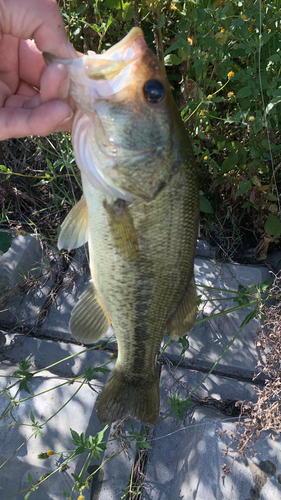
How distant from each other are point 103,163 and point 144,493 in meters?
2.01

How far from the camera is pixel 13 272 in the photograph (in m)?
2.94

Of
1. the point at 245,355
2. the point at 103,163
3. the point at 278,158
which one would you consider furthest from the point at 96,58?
the point at 245,355

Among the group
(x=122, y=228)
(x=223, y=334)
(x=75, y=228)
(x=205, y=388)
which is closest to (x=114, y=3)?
(x=75, y=228)

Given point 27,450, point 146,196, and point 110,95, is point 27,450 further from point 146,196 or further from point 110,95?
point 110,95

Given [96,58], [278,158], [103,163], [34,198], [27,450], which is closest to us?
[96,58]

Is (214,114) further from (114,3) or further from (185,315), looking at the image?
(185,315)

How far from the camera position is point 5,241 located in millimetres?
2824

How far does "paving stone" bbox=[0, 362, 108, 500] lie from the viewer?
2.16 metres

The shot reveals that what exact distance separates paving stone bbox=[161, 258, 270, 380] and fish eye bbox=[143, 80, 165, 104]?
1498 mm

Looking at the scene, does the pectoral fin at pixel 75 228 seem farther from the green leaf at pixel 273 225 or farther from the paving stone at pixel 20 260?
the green leaf at pixel 273 225

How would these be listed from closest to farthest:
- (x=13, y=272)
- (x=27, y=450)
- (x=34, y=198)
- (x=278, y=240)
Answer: (x=27, y=450)
(x=278, y=240)
(x=13, y=272)
(x=34, y=198)

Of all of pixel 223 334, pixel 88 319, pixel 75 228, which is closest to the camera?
pixel 75 228

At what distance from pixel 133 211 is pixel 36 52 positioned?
3.47ft

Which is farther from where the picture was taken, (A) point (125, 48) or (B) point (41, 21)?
(B) point (41, 21)
